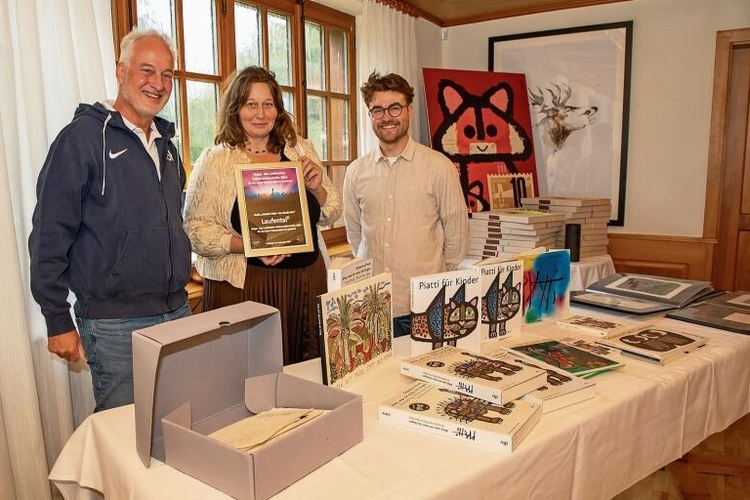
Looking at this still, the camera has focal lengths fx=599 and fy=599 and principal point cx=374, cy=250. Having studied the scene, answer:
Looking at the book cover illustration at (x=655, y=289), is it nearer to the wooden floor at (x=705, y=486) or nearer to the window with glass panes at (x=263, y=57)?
the wooden floor at (x=705, y=486)

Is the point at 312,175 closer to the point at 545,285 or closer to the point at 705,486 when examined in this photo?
the point at 545,285

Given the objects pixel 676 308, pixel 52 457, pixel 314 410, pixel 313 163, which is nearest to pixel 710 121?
pixel 676 308

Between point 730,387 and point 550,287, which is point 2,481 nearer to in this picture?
point 550,287

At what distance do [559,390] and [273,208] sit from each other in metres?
1.02

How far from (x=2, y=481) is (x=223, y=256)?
102 cm

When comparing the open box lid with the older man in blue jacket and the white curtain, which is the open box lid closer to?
the older man in blue jacket

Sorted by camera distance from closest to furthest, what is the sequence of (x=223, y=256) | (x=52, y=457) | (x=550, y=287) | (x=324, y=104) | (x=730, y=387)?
(x=730, y=387)
(x=550, y=287)
(x=223, y=256)
(x=52, y=457)
(x=324, y=104)

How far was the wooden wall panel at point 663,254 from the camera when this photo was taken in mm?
4043

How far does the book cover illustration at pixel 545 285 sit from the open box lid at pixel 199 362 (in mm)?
835

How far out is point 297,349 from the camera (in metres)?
2.09

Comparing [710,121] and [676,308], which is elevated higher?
[710,121]

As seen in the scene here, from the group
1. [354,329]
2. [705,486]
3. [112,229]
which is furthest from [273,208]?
[705,486]

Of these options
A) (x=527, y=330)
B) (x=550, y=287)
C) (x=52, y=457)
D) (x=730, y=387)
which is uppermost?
(x=550, y=287)

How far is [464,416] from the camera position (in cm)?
119
